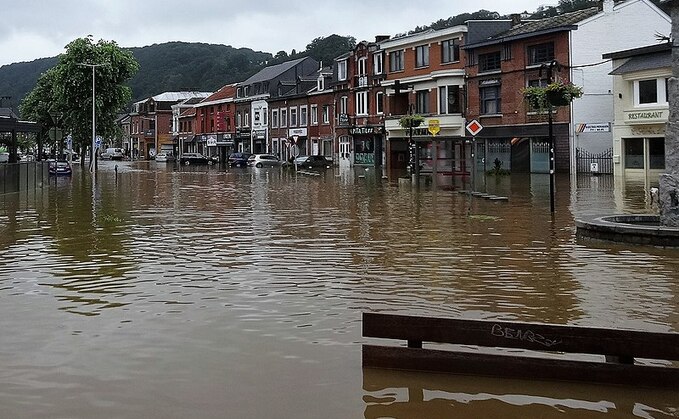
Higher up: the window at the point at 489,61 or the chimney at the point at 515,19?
the chimney at the point at 515,19

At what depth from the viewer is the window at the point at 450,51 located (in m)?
58.4

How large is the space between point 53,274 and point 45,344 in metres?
4.35

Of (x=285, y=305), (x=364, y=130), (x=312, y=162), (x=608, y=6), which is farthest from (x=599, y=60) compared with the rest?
(x=285, y=305)

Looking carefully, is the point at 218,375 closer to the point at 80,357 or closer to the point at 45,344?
the point at 80,357

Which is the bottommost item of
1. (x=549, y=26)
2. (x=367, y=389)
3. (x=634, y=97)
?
(x=367, y=389)

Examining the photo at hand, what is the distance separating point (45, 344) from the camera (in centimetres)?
799

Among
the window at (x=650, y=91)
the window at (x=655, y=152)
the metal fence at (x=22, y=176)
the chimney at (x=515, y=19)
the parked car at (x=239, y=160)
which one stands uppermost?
the chimney at (x=515, y=19)

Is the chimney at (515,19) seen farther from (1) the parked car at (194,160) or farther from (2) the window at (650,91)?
(1) the parked car at (194,160)

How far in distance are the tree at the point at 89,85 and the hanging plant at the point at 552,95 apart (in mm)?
46600

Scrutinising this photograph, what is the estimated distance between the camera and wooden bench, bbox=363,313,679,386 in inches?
245

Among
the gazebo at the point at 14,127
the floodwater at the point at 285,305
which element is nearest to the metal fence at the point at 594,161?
the floodwater at the point at 285,305

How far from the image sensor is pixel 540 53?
51.2m

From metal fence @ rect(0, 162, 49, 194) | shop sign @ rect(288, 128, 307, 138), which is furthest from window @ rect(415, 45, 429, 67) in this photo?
metal fence @ rect(0, 162, 49, 194)

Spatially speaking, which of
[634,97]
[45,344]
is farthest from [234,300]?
[634,97]
